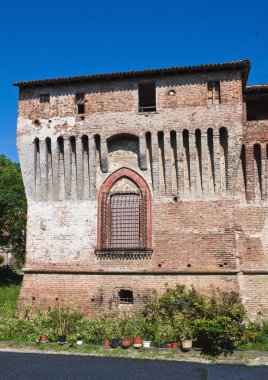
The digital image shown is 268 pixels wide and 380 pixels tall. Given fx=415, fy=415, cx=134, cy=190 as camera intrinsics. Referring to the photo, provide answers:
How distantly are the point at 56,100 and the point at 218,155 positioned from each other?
7894 millimetres

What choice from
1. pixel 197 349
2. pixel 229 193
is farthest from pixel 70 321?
pixel 229 193

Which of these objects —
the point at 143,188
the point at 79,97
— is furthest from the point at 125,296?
the point at 79,97

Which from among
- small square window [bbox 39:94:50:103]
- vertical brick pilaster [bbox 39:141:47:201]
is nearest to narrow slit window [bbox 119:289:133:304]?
vertical brick pilaster [bbox 39:141:47:201]

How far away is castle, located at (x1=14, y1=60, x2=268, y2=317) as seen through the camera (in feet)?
57.1

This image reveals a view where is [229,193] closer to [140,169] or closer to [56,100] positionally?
[140,169]

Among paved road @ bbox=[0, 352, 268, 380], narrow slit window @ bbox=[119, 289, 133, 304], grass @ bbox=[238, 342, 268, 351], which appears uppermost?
narrow slit window @ bbox=[119, 289, 133, 304]

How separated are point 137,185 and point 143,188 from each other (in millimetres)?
321

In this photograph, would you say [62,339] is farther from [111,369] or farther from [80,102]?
[80,102]

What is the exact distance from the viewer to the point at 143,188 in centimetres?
1833

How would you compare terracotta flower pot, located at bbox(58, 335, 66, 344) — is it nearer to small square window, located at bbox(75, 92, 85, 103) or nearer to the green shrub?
the green shrub

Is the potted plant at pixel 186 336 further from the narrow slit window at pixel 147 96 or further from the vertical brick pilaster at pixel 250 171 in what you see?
the narrow slit window at pixel 147 96

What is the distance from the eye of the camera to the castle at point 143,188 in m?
17.4

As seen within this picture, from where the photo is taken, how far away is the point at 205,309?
15570 mm

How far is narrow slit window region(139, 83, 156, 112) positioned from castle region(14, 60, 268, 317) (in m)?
0.19
